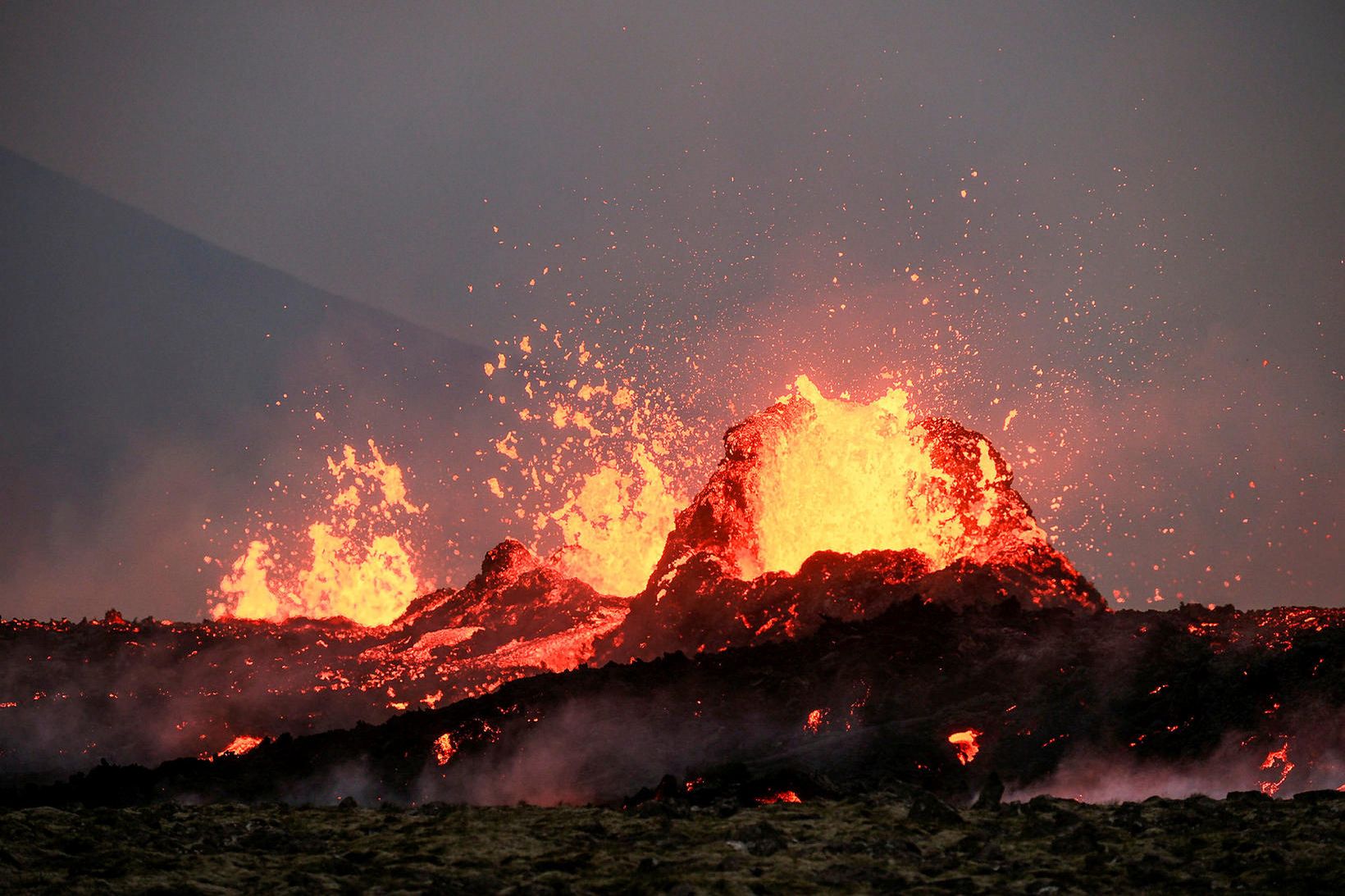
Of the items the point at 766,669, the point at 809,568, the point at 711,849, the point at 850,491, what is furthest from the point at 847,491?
the point at 711,849

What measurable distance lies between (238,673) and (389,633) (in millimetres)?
5662

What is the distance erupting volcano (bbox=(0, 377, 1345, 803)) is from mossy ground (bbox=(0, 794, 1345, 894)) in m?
2.97

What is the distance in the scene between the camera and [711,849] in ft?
45.9

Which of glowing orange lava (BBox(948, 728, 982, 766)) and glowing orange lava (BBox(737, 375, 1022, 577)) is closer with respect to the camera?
glowing orange lava (BBox(948, 728, 982, 766))

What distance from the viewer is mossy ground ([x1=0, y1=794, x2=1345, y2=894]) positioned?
41.0ft

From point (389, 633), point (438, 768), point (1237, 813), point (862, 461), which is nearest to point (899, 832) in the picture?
point (1237, 813)

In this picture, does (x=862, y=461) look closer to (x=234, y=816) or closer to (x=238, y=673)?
(x=238, y=673)

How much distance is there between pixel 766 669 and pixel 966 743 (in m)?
4.81

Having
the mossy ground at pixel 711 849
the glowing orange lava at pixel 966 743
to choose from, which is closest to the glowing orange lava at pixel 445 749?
the mossy ground at pixel 711 849

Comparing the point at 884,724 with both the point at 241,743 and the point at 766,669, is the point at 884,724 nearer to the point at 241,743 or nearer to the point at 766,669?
the point at 766,669

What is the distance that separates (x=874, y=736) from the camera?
22.4m

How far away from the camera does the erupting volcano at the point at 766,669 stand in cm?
2167

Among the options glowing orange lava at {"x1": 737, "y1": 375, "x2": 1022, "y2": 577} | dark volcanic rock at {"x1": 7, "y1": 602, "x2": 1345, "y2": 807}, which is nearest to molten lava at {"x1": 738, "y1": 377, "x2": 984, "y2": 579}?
glowing orange lava at {"x1": 737, "y1": 375, "x2": 1022, "y2": 577}

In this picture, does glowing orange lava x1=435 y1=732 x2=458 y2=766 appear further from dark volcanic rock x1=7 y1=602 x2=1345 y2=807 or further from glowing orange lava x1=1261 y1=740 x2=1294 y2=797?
glowing orange lava x1=1261 y1=740 x2=1294 y2=797
